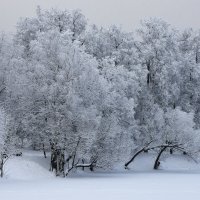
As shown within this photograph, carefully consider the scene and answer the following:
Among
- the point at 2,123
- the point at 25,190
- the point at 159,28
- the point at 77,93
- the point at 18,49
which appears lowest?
the point at 25,190

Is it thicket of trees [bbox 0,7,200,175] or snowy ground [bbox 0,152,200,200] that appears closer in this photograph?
snowy ground [bbox 0,152,200,200]

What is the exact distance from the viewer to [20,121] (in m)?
48.9

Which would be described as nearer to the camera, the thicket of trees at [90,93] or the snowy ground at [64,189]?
the snowy ground at [64,189]

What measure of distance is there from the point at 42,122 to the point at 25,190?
1644 cm

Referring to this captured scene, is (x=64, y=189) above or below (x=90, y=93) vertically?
below

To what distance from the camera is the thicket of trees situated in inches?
1813

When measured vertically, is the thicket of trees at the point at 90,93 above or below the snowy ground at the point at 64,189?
above

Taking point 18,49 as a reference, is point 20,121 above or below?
below

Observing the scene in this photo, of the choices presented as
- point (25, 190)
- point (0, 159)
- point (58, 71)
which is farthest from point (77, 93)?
point (25, 190)

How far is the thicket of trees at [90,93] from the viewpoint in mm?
46062

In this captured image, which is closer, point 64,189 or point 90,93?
point 64,189

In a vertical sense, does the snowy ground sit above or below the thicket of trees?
below

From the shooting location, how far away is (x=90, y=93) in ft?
153

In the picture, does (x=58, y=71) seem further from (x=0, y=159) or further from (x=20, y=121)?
(x=0, y=159)
